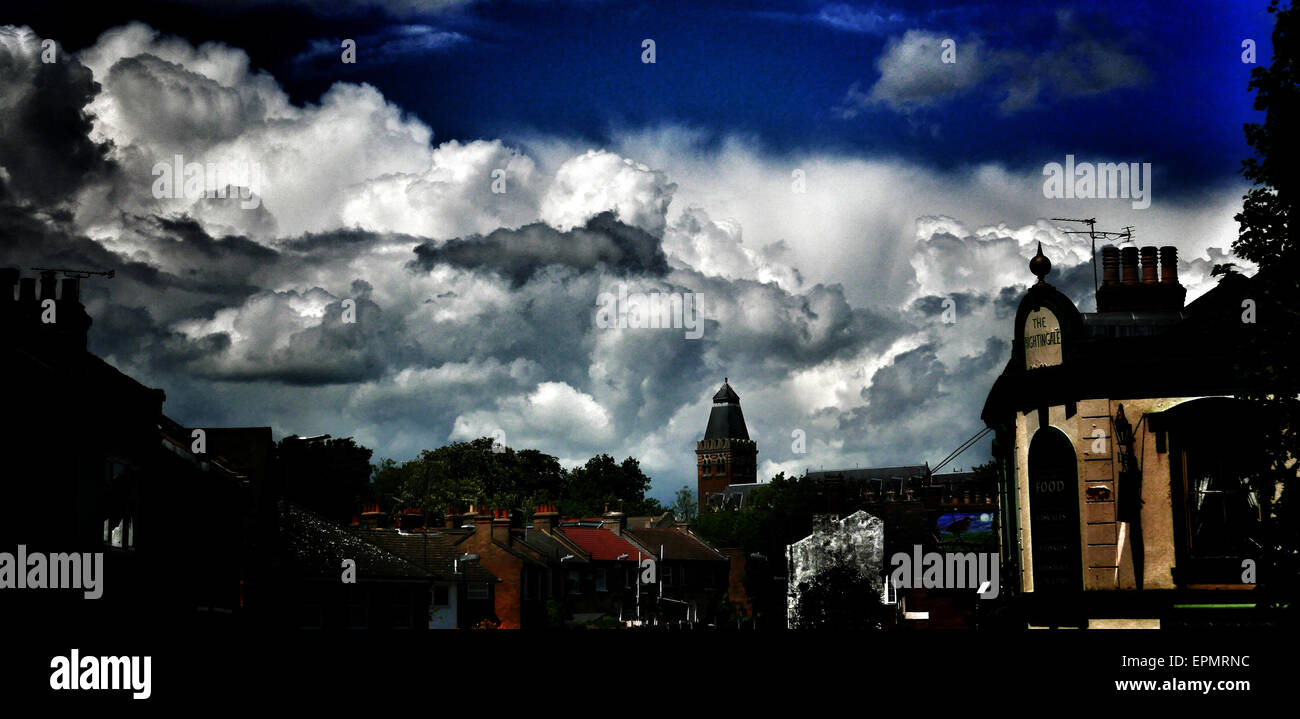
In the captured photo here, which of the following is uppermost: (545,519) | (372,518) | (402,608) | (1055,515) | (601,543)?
(1055,515)

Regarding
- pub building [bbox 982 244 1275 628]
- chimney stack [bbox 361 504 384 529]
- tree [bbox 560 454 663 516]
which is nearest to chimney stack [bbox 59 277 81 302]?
pub building [bbox 982 244 1275 628]

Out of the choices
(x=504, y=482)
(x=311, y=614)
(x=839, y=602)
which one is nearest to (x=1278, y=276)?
(x=311, y=614)

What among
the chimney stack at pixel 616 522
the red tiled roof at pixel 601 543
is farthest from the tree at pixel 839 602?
the chimney stack at pixel 616 522

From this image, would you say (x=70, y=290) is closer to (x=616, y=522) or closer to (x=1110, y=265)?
(x=1110, y=265)

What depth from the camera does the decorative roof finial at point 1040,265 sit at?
27656 mm

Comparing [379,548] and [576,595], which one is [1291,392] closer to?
[379,548]

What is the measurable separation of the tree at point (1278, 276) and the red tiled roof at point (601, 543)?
68.3m

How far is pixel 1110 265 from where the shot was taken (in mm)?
28453

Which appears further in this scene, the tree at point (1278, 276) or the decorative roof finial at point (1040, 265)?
the decorative roof finial at point (1040, 265)

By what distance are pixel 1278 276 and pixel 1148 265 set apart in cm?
1028

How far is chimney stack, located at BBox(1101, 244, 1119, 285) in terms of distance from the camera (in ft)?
93.1

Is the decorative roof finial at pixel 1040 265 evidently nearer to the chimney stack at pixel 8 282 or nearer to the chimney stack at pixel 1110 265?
the chimney stack at pixel 1110 265

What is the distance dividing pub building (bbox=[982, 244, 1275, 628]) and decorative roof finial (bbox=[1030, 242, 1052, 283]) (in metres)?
0.47

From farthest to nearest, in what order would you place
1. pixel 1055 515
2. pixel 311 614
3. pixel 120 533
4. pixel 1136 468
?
pixel 311 614 → pixel 1055 515 → pixel 120 533 → pixel 1136 468
